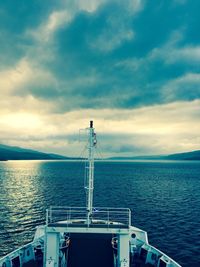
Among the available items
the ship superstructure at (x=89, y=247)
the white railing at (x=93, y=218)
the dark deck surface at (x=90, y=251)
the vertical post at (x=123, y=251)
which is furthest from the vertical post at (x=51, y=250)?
the vertical post at (x=123, y=251)

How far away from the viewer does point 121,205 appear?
74938 millimetres

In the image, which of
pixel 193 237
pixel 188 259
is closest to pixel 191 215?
pixel 193 237

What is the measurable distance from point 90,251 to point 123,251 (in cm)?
378

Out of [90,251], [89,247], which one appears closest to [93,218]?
[89,247]

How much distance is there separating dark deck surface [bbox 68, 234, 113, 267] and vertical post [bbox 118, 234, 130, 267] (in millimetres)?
1881

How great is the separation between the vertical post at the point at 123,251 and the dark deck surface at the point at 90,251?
1881mm

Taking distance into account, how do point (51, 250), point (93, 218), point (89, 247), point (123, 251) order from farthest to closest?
1. point (93, 218)
2. point (89, 247)
3. point (123, 251)
4. point (51, 250)

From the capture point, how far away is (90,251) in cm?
2534

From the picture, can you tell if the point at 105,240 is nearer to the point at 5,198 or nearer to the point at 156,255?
the point at 156,255

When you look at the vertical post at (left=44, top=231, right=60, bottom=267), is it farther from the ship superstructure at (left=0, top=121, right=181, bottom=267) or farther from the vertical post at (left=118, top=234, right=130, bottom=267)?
the vertical post at (left=118, top=234, right=130, bottom=267)

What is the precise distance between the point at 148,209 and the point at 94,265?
48.0 metres

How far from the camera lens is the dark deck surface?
79.7 ft

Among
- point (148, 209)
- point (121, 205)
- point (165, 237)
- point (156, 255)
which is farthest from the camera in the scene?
point (121, 205)

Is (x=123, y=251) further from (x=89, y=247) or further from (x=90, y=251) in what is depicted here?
(x=89, y=247)
